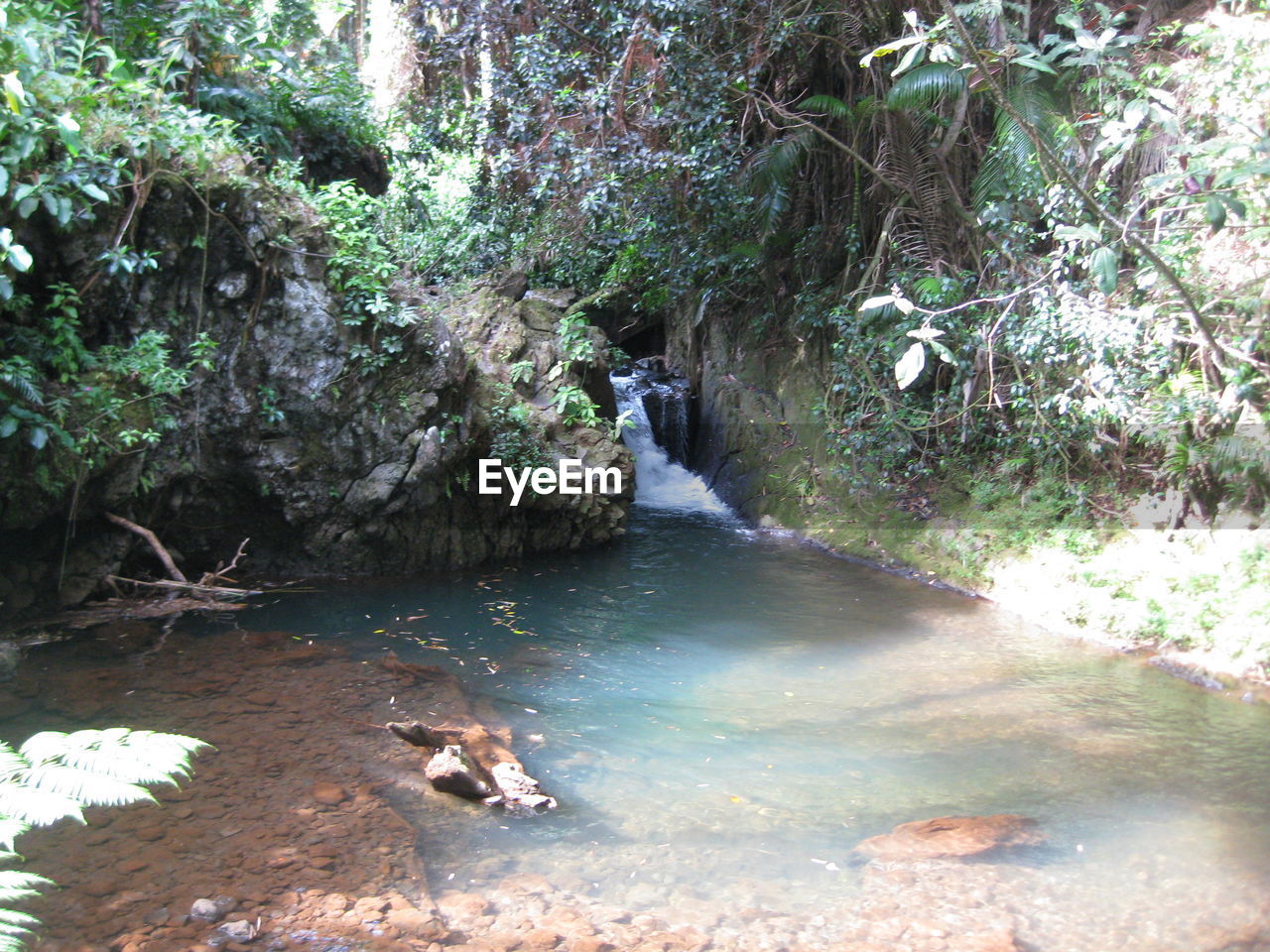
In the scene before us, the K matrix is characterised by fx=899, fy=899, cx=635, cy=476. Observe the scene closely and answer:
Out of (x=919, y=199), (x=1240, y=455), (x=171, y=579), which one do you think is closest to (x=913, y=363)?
(x=1240, y=455)

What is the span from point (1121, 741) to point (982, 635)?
85.6 inches

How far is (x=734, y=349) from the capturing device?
14688mm

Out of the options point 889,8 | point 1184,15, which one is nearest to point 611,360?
point 889,8

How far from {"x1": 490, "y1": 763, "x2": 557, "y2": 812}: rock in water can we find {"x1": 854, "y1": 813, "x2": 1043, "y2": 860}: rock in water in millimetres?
1716

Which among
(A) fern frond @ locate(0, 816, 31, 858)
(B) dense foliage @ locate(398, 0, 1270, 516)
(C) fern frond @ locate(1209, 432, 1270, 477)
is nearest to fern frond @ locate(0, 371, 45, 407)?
(A) fern frond @ locate(0, 816, 31, 858)

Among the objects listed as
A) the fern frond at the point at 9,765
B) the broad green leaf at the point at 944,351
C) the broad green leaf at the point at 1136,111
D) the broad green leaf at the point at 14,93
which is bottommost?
the fern frond at the point at 9,765

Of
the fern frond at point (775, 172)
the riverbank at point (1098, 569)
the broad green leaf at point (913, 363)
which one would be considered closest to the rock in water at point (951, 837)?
the broad green leaf at point (913, 363)

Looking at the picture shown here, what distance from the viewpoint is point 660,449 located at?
1516cm

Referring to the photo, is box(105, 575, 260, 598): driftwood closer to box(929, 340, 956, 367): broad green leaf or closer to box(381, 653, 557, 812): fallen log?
box(381, 653, 557, 812): fallen log

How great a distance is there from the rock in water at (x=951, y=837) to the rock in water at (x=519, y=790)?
1.72 metres

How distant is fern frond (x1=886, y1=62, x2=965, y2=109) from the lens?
942 centimetres

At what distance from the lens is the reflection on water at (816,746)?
445cm

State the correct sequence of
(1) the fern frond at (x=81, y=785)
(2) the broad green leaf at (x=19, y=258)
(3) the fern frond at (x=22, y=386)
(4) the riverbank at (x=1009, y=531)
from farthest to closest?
(4) the riverbank at (x=1009, y=531)
(3) the fern frond at (x=22, y=386)
(2) the broad green leaf at (x=19, y=258)
(1) the fern frond at (x=81, y=785)

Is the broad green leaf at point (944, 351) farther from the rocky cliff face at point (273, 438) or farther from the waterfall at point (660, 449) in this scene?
the waterfall at point (660, 449)
